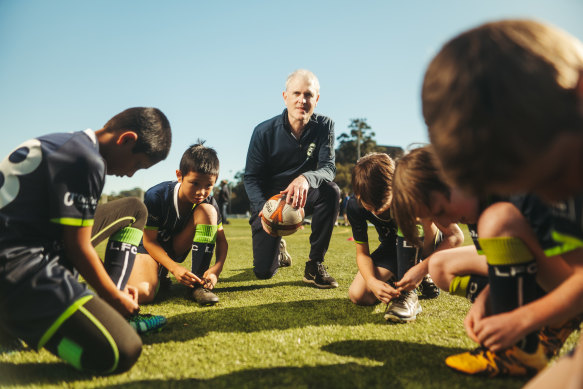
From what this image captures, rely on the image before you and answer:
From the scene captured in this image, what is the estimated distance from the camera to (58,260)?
5.62 ft

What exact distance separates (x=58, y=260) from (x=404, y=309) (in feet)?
6.39

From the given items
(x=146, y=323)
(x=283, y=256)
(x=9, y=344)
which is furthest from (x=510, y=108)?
(x=283, y=256)

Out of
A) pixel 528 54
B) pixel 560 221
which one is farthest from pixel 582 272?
pixel 528 54

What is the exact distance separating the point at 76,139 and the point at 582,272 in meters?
2.12

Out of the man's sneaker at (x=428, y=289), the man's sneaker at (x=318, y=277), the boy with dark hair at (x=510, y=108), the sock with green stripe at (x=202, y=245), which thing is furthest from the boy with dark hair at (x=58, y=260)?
the man's sneaker at (x=428, y=289)

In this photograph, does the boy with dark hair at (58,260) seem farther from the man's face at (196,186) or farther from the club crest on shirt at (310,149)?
the club crest on shirt at (310,149)

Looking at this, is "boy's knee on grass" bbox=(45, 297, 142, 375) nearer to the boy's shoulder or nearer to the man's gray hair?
the boy's shoulder

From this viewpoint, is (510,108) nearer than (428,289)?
Yes

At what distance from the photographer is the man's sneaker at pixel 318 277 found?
11.8ft

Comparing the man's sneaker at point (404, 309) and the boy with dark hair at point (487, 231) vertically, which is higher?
the boy with dark hair at point (487, 231)

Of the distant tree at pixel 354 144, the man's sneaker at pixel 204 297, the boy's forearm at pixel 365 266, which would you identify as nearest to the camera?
the boy's forearm at pixel 365 266

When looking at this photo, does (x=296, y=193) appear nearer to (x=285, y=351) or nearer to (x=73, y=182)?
(x=285, y=351)

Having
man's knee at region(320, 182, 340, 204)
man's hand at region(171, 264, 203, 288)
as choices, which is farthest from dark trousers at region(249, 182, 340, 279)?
man's hand at region(171, 264, 203, 288)

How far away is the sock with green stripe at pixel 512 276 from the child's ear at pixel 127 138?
174cm
